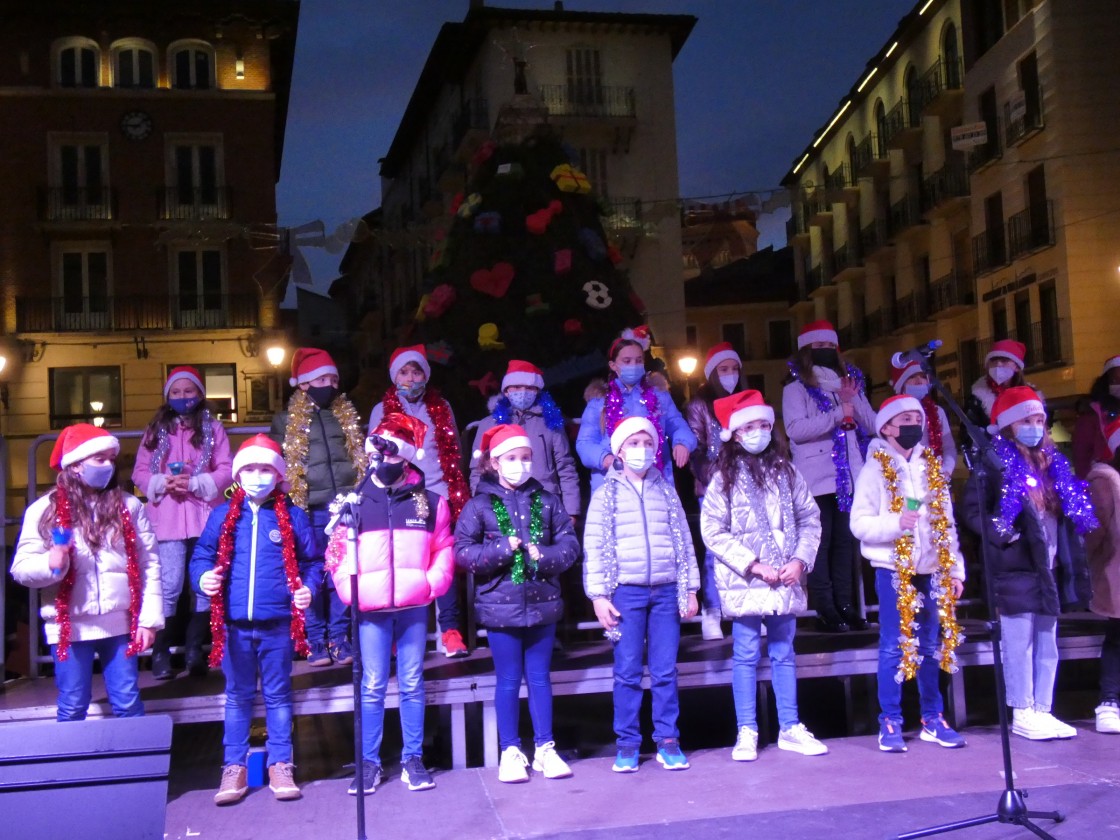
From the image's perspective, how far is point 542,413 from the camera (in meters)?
7.06

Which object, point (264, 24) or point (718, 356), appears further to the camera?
point (264, 24)

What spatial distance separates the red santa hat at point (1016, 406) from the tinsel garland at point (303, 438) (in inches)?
143

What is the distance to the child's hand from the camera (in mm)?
5844

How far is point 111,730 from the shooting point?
8.91 feet

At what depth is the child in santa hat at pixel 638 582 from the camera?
5.89 m

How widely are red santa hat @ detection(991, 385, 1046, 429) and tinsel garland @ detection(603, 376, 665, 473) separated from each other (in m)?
1.92

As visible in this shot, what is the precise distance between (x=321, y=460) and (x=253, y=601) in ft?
4.15

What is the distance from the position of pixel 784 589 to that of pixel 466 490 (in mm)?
2003

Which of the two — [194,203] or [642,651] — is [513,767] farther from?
[194,203]

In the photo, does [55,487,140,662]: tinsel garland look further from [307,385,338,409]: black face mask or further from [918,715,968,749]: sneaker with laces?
[918,715,968,749]: sneaker with laces

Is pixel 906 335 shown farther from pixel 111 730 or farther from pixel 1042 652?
pixel 111 730

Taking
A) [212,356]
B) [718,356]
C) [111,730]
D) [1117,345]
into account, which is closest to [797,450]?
[718,356]

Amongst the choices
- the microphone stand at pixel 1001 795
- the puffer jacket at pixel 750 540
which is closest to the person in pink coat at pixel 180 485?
the puffer jacket at pixel 750 540

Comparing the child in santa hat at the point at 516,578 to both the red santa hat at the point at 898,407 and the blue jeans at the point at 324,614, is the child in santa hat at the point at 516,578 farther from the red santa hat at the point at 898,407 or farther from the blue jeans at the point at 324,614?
the red santa hat at the point at 898,407
